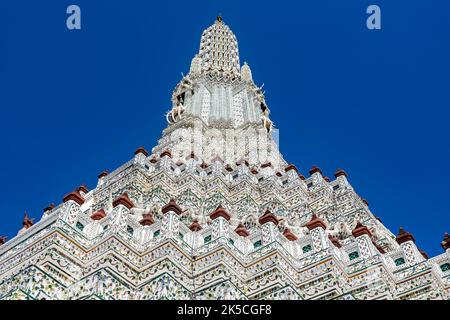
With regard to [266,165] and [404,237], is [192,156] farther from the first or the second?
[404,237]

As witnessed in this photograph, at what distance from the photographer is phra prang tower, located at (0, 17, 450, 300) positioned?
45.3 ft

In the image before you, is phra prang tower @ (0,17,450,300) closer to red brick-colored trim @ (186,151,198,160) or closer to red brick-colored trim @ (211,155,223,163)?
red brick-colored trim @ (211,155,223,163)

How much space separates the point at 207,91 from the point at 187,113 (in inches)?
152

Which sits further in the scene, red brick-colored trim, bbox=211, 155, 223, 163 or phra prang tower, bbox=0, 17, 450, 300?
red brick-colored trim, bbox=211, 155, 223, 163

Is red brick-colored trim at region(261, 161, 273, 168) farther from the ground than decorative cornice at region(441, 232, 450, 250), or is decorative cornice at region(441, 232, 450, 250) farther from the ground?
red brick-colored trim at region(261, 161, 273, 168)

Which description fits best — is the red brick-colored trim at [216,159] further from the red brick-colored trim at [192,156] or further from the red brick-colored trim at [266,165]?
the red brick-colored trim at [266,165]

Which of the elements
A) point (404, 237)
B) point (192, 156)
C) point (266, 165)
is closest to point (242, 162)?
point (266, 165)

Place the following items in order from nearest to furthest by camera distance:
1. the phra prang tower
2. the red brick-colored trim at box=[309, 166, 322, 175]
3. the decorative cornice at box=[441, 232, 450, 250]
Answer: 1. the phra prang tower
2. the decorative cornice at box=[441, 232, 450, 250]
3. the red brick-colored trim at box=[309, 166, 322, 175]

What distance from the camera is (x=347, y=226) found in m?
21.4

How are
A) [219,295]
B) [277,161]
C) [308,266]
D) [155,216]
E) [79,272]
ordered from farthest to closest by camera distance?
[277,161] < [155,216] < [308,266] < [79,272] < [219,295]

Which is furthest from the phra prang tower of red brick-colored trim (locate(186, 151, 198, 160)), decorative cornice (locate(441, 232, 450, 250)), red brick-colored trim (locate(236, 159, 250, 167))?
red brick-colored trim (locate(236, 159, 250, 167))
